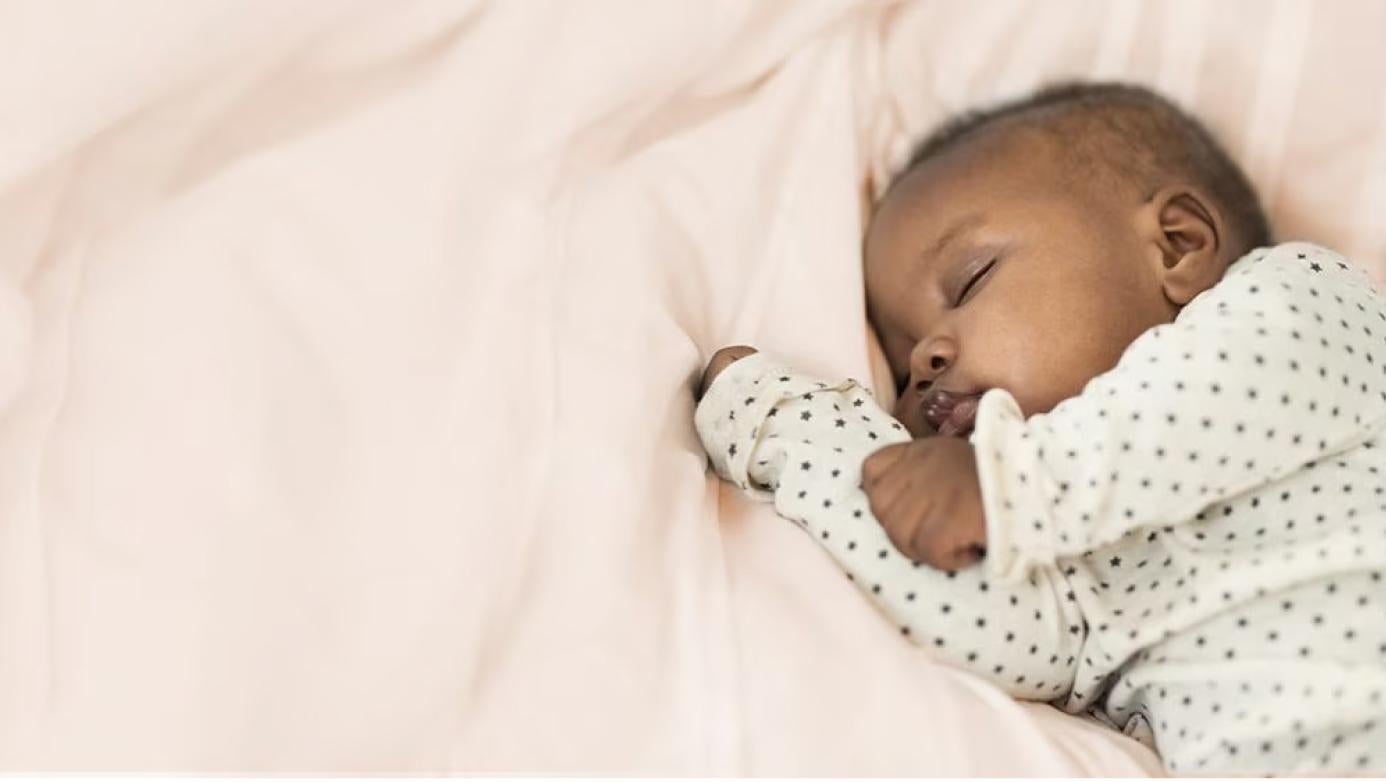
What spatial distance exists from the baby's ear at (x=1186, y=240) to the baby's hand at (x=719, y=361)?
32 cm

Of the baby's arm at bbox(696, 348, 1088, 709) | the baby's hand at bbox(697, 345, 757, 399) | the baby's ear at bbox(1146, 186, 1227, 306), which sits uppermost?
the baby's ear at bbox(1146, 186, 1227, 306)

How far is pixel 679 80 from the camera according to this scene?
112cm

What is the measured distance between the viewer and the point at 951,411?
105 centimetres

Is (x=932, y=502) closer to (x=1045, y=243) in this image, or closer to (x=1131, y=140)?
(x=1045, y=243)

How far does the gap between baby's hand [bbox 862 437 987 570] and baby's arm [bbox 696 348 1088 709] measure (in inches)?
1.2

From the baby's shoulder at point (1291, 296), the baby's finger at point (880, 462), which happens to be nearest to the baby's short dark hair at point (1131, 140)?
the baby's shoulder at point (1291, 296)

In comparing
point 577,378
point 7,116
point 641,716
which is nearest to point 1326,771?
point 641,716

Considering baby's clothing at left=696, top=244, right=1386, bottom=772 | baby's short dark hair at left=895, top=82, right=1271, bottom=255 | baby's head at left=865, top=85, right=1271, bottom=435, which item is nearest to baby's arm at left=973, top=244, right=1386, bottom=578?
baby's clothing at left=696, top=244, right=1386, bottom=772

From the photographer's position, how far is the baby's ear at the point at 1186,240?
1.10 meters

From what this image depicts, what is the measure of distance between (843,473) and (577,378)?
7.2 inches

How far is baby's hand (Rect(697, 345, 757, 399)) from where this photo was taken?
41.3 inches

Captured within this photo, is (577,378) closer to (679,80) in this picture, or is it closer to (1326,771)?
(679,80)

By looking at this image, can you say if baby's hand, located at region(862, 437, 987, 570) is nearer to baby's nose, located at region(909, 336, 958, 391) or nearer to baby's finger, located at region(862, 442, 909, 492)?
baby's finger, located at region(862, 442, 909, 492)

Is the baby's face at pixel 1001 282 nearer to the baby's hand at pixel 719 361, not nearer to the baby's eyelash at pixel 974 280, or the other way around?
the baby's eyelash at pixel 974 280
